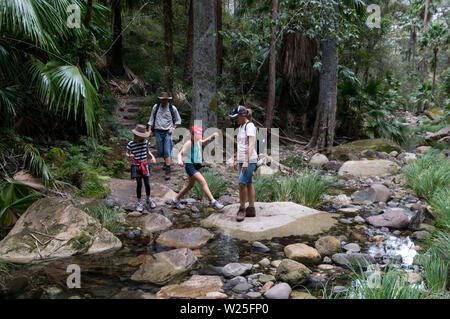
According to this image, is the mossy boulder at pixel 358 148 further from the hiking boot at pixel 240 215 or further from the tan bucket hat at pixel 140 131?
the tan bucket hat at pixel 140 131

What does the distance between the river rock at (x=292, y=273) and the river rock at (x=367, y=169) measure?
6.00 meters

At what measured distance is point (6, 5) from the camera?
4191 mm

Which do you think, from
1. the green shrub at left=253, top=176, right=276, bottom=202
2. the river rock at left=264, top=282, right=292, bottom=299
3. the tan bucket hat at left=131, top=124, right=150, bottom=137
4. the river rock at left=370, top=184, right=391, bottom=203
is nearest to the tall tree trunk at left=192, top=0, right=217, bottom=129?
the green shrub at left=253, top=176, right=276, bottom=202

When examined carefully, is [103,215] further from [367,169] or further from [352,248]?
[367,169]

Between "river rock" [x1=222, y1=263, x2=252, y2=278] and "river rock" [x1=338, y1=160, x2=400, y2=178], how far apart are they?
6.00 m

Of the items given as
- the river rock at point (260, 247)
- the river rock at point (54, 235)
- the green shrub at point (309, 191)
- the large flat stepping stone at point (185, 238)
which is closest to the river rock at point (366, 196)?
the green shrub at point (309, 191)

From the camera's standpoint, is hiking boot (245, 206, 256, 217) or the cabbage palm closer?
the cabbage palm

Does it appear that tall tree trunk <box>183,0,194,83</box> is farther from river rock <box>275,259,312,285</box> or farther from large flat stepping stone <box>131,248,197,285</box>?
river rock <box>275,259,312,285</box>

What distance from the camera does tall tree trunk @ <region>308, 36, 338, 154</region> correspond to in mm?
10680

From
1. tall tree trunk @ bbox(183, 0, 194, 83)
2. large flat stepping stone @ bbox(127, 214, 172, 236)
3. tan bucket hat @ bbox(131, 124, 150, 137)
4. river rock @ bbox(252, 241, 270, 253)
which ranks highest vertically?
tall tree trunk @ bbox(183, 0, 194, 83)

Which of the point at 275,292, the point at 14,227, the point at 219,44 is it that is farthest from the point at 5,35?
the point at 219,44

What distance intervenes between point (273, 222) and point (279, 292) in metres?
1.95

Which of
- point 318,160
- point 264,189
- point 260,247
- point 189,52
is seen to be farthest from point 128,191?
point 189,52

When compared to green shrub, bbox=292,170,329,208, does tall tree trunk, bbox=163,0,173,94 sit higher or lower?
higher
